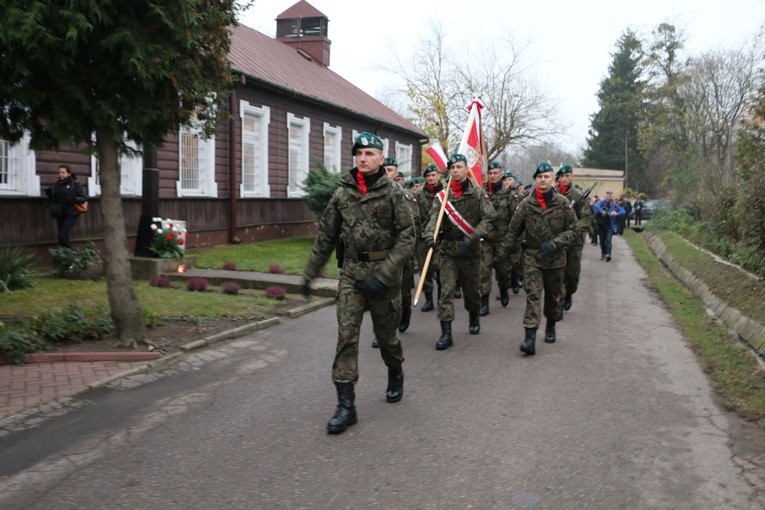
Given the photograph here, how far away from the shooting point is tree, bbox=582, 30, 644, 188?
223ft

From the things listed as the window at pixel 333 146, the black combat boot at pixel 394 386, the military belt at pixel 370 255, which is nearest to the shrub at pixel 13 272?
the black combat boot at pixel 394 386

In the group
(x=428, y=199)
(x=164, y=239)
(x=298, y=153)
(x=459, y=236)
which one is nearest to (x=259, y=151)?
(x=298, y=153)

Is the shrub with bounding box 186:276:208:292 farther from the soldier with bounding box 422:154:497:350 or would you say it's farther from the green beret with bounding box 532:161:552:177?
the green beret with bounding box 532:161:552:177

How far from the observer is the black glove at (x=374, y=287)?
5195 mm

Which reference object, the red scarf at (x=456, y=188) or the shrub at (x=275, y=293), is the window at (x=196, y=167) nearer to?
the shrub at (x=275, y=293)

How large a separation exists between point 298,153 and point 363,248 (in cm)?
1928

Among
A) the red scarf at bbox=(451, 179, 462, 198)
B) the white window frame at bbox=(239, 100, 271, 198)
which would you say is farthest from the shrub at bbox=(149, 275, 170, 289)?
the white window frame at bbox=(239, 100, 271, 198)

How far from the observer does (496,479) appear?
4.32 meters

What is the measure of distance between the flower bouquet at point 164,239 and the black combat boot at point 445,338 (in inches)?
254

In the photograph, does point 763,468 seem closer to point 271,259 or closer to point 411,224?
point 411,224

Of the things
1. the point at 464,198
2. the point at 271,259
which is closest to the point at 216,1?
the point at 464,198

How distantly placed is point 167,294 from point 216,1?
4.62m

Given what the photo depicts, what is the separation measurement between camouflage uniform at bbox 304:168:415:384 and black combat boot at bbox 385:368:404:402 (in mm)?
641

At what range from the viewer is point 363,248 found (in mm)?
5375
